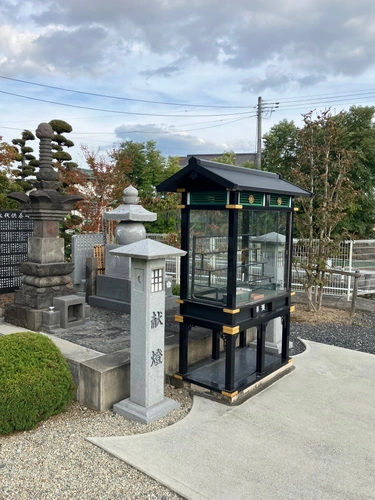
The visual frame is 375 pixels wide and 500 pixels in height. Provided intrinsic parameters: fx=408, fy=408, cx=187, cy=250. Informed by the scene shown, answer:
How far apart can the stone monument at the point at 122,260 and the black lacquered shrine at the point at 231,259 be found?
7.96 feet

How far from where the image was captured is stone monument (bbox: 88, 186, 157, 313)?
7.22 m

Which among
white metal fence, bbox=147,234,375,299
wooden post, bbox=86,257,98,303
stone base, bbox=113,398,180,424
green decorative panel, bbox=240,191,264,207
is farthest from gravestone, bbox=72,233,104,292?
white metal fence, bbox=147,234,375,299

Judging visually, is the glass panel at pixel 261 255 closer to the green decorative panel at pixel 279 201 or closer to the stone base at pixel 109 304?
the green decorative panel at pixel 279 201

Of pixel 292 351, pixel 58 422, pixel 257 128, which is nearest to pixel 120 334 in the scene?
pixel 58 422

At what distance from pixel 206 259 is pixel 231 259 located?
511 mm

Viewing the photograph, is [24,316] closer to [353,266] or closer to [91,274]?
[91,274]

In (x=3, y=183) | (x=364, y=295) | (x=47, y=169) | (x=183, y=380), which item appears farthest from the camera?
(x=364, y=295)

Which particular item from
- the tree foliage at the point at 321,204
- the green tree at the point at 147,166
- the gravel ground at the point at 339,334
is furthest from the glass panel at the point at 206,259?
the green tree at the point at 147,166

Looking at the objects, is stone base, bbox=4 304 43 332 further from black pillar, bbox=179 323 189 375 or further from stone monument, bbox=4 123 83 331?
black pillar, bbox=179 323 189 375

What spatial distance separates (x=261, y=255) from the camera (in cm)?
525

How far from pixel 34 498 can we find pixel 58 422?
1138 millimetres

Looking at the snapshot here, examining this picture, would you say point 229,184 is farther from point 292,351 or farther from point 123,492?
point 292,351

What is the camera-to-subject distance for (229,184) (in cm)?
410

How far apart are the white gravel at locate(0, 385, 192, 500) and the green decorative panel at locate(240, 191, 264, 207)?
2375 mm
